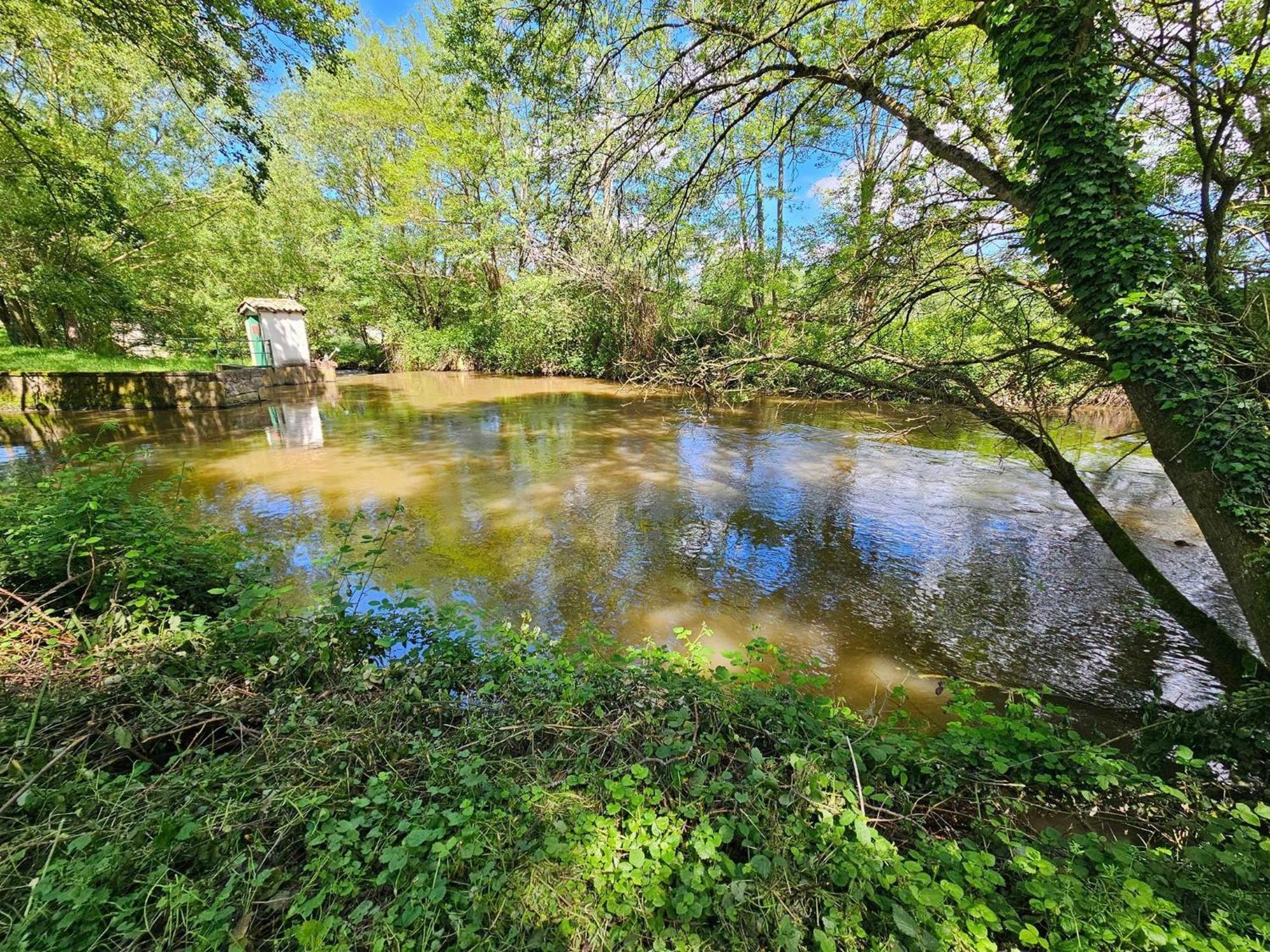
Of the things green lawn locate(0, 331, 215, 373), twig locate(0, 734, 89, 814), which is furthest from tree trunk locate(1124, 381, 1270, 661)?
green lawn locate(0, 331, 215, 373)

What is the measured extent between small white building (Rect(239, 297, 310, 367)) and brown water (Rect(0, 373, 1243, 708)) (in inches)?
335

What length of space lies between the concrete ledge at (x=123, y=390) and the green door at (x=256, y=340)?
5224mm

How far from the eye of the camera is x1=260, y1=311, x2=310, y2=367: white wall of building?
785 inches

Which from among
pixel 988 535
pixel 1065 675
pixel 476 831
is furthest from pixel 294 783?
pixel 988 535

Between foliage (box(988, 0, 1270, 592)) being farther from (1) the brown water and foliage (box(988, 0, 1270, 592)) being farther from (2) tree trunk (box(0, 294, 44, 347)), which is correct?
(2) tree trunk (box(0, 294, 44, 347))

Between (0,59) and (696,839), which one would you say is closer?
(696,839)

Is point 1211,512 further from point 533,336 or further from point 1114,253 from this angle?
point 533,336

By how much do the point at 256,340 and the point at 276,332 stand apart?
826mm

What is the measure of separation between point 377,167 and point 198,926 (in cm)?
3498

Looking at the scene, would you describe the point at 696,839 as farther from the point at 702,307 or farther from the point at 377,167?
the point at 377,167

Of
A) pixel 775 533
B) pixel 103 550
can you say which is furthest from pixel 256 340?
pixel 775 533

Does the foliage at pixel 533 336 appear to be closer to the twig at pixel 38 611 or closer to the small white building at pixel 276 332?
the small white building at pixel 276 332

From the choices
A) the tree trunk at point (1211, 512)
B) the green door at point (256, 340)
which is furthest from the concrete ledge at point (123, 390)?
the tree trunk at point (1211, 512)

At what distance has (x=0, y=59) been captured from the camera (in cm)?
1152
